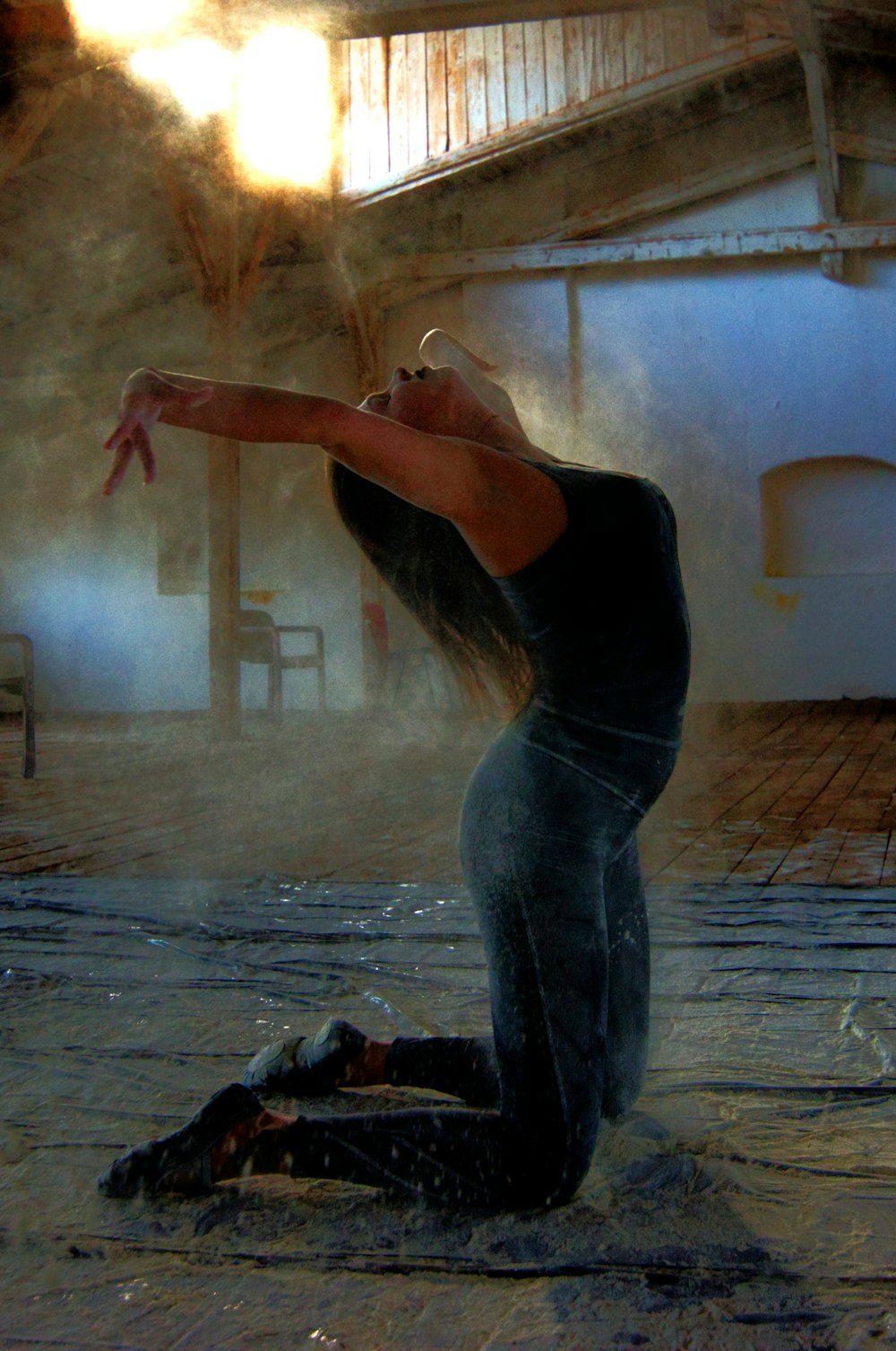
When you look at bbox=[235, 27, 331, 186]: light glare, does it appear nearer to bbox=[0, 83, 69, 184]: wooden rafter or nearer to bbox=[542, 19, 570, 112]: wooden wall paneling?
bbox=[542, 19, 570, 112]: wooden wall paneling

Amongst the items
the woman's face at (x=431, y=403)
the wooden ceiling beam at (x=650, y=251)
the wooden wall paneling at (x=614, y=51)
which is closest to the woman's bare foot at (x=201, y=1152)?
the woman's face at (x=431, y=403)

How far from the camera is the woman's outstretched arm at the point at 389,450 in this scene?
1.04 m

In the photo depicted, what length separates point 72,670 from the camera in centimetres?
886

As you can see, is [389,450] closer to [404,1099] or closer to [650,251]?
[404,1099]

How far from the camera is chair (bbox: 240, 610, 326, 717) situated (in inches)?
295

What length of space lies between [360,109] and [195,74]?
2140 mm

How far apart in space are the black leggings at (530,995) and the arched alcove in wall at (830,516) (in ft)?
23.3

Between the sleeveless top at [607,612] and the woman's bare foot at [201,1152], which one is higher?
the sleeveless top at [607,612]

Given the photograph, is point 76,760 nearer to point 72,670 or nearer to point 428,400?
point 72,670

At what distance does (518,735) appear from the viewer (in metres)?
1.26

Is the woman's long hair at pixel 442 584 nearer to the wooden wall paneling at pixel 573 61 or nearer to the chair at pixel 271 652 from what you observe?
the chair at pixel 271 652

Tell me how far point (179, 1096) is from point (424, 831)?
1.94 meters

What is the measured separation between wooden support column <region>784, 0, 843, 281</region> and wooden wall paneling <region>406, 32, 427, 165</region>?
2256mm

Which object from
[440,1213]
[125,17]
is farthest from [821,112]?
[440,1213]
